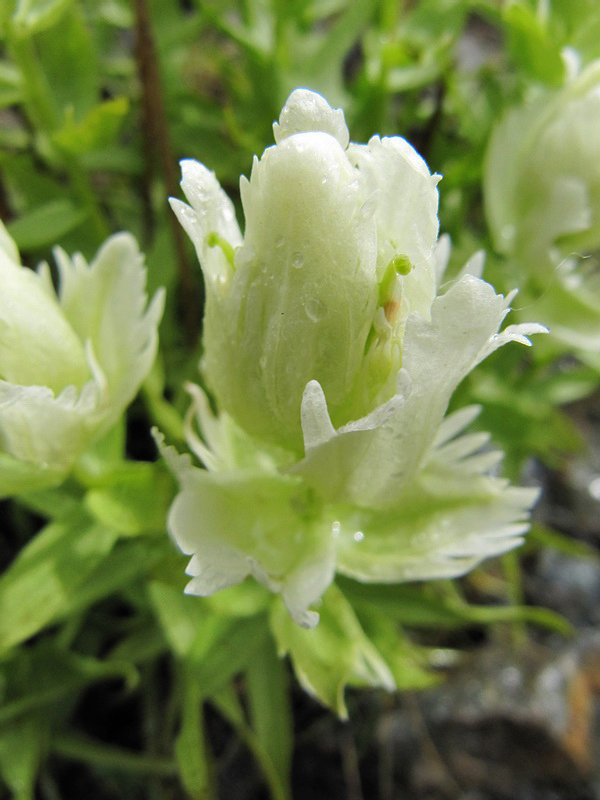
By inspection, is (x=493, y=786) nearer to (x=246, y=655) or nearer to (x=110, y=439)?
(x=246, y=655)

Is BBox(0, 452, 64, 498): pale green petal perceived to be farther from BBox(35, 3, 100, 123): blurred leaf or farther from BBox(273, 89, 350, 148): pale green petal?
BBox(35, 3, 100, 123): blurred leaf

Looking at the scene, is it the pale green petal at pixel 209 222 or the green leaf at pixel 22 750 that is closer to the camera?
the pale green petal at pixel 209 222

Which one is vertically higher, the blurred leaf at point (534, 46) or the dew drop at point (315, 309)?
the blurred leaf at point (534, 46)

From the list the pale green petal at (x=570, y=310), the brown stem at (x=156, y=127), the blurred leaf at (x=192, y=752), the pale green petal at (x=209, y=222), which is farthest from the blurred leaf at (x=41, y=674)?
the pale green petal at (x=570, y=310)

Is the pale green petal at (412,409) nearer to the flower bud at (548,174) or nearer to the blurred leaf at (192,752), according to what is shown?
the blurred leaf at (192,752)

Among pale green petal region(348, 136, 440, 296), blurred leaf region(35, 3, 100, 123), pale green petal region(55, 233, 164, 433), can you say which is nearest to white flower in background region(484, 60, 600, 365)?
pale green petal region(348, 136, 440, 296)

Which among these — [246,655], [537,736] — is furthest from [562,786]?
[246,655]

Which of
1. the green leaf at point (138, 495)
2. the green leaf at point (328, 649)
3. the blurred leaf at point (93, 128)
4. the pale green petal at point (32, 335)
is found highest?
the blurred leaf at point (93, 128)

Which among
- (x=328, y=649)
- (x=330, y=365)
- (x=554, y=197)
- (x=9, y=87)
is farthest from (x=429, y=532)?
(x=9, y=87)
